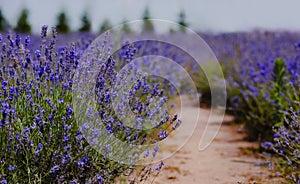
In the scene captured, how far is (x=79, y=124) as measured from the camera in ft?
7.56

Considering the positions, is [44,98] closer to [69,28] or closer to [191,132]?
[191,132]

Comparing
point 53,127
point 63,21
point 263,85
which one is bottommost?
point 53,127

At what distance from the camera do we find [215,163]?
12.3 feet

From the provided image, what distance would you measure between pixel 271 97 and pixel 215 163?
0.88m

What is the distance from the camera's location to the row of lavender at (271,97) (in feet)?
10.4

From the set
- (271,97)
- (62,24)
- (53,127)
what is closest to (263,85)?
(271,97)

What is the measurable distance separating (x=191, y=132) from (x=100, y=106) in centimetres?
250

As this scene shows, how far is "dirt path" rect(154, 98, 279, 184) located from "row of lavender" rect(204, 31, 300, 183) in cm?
17

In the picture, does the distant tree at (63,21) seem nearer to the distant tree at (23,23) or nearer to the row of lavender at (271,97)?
the distant tree at (23,23)

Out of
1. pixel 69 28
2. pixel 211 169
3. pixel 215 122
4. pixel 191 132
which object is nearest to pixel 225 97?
pixel 215 122

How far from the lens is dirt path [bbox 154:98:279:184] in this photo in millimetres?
3211

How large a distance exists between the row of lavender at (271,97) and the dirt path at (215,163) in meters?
0.17

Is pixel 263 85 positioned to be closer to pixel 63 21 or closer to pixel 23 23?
pixel 23 23

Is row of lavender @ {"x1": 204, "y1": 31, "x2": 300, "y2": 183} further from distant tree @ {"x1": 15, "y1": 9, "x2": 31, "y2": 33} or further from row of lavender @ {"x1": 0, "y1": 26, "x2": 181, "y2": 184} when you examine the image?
distant tree @ {"x1": 15, "y1": 9, "x2": 31, "y2": 33}
